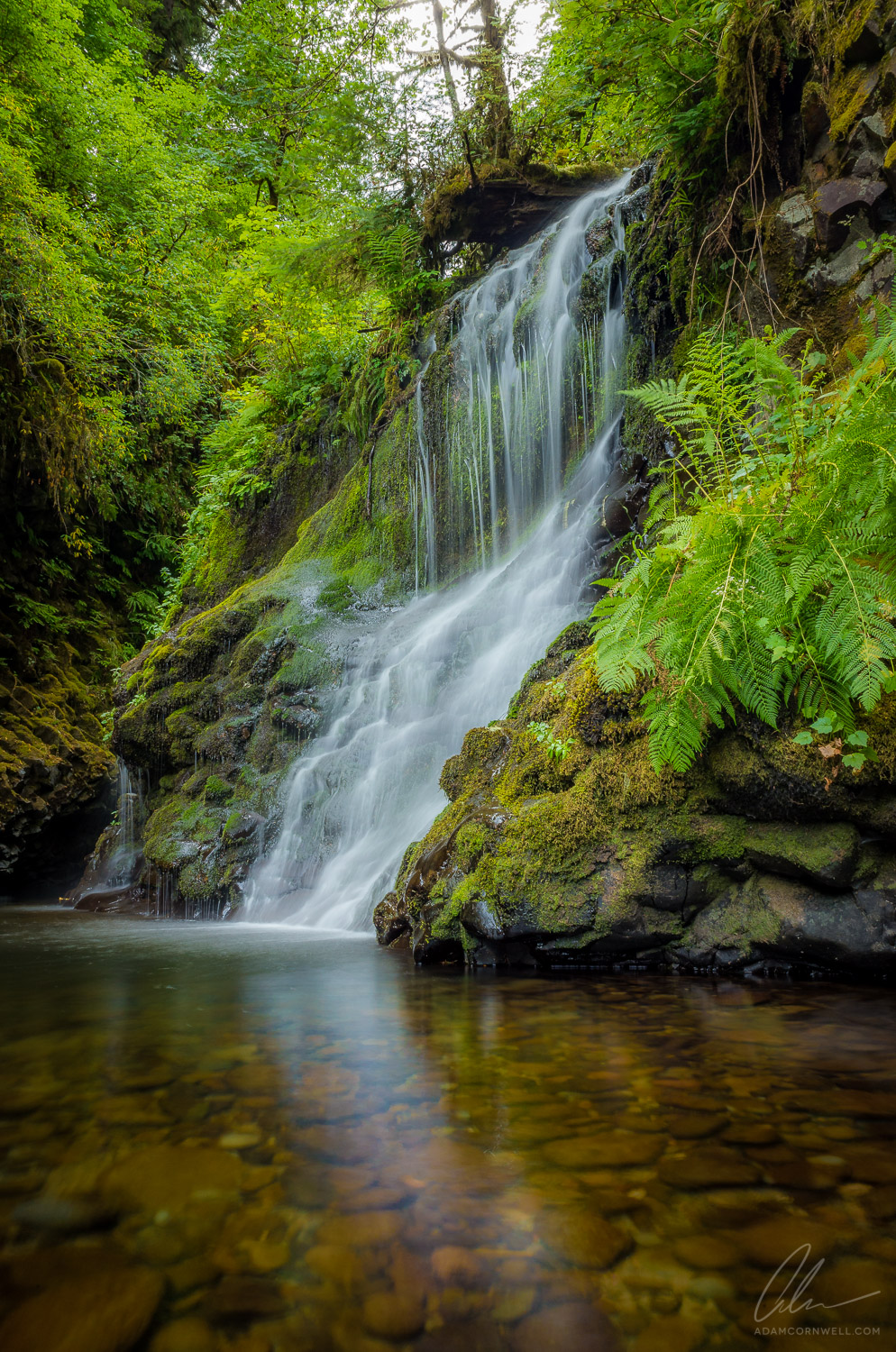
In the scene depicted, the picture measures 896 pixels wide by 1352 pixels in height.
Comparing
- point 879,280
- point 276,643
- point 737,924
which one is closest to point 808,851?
point 737,924

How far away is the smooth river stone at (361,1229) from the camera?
145cm

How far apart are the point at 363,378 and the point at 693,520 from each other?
8.65 m

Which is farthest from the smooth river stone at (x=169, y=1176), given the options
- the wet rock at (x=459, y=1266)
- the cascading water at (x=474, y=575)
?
the cascading water at (x=474, y=575)

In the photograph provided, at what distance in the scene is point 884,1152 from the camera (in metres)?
1.68

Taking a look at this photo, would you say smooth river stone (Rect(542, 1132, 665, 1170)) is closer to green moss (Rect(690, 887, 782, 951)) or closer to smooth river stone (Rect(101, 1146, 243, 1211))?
smooth river stone (Rect(101, 1146, 243, 1211))

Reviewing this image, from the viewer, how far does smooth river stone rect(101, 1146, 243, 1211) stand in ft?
5.18

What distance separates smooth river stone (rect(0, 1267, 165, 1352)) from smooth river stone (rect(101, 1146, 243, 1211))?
0.22 m

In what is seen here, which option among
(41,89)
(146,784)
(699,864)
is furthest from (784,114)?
(41,89)

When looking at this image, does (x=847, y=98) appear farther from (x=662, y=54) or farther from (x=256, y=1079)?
(x=256, y=1079)

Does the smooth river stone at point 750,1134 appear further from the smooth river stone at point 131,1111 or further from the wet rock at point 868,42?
the wet rock at point 868,42

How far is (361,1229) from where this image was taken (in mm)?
1491

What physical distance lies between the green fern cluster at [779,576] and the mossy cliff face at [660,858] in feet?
0.87

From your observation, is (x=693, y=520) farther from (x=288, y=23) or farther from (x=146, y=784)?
(x=288, y=23)

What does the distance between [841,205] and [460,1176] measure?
17.3ft
